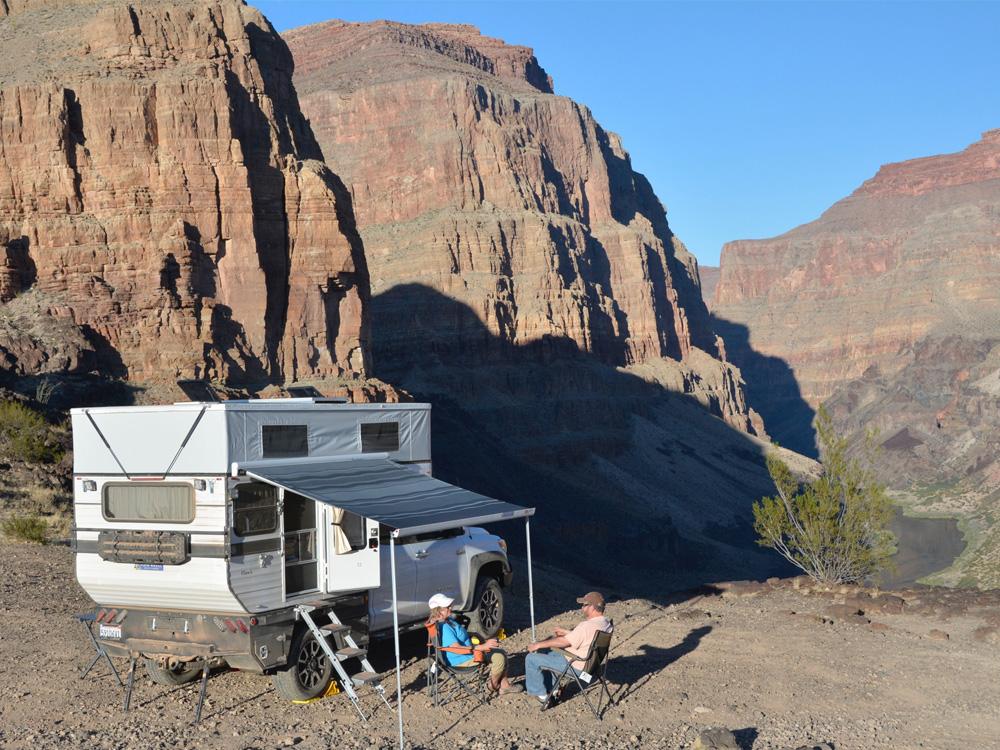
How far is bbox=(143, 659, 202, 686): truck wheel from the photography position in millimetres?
13977

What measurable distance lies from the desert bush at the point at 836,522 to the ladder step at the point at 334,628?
52.6ft

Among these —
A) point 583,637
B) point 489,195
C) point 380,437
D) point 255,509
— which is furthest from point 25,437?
point 489,195

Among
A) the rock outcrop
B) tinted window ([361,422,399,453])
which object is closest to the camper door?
tinted window ([361,422,399,453])

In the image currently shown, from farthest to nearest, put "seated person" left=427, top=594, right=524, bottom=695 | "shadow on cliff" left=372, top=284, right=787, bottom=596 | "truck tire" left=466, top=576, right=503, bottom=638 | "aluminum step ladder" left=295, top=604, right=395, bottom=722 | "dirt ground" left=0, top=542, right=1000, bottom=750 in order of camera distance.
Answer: "shadow on cliff" left=372, top=284, right=787, bottom=596, "truck tire" left=466, top=576, right=503, bottom=638, "seated person" left=427, top=594, right=524, bottom=695, "aluminum step ladder" left=295, top=604, right=395, bottom=722, "dirt ground" left=0, top=542, right=1000, bottom=750

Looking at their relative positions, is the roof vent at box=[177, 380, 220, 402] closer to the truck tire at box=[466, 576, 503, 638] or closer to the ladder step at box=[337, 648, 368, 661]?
the truck tire at box=[466, 576, 503, 638]

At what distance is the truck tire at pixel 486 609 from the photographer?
1616 centimetres

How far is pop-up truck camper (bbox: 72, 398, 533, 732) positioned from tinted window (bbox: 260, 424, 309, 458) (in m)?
0.02

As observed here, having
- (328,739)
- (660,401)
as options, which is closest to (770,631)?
(328,739)

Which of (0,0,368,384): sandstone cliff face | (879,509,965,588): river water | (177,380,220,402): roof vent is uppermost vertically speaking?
(0,0,368,384): sandstone cliff face

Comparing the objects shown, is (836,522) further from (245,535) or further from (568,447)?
(568,447)

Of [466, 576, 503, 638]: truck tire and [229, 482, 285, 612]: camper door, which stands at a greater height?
[229, 482, 285, 612]: camper door

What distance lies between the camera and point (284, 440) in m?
13.6

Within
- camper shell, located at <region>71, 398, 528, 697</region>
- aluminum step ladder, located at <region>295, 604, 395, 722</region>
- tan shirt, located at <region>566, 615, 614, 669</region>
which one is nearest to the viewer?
camper shell, located at <region>71, 398, 528, 697</region>

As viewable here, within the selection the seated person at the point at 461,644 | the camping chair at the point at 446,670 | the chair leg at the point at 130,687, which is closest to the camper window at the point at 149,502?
the chair leg at the point at 130,687
